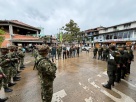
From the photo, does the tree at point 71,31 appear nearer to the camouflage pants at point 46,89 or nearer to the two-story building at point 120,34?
the two-story building at point 120,34

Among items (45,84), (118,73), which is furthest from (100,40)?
(45,84)

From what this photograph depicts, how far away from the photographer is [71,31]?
32219 mm

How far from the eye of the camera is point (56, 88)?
3.97 metres

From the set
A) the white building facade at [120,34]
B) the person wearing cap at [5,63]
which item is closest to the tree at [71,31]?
the white building facade at [120,34]

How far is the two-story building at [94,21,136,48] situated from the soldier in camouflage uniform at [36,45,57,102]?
26.5 meters

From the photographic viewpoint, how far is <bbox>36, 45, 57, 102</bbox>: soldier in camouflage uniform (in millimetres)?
2127

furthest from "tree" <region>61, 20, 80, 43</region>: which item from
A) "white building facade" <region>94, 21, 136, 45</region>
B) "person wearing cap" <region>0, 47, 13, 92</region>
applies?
"person wearing cap" <region>0, 47, 13, 92</region>

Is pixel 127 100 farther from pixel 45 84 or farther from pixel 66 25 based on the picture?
pixel 66 25

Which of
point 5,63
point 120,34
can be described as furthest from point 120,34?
point 5,63

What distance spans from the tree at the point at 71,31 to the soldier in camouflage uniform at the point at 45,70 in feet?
96.1

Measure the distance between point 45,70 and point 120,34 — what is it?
34349mm

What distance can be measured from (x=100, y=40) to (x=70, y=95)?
38.0m

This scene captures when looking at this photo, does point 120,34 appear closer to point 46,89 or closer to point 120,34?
point 120,34

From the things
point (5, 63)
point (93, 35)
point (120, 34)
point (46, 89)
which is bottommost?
point (46, 89)
